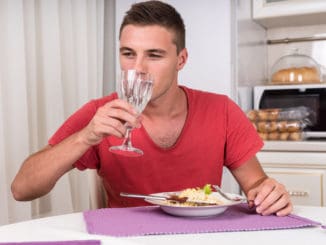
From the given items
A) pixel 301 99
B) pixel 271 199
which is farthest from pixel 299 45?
pixel 271 199

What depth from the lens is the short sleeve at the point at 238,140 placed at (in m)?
1.59

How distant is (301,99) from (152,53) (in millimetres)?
1457

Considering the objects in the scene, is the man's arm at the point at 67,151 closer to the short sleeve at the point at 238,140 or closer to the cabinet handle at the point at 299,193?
the short sleeve at the point at 238,140

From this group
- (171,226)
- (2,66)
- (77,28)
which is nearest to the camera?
(171,226)

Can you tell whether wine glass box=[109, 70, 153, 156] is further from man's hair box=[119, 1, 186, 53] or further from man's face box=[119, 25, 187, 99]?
man's hair box=[119, 1, 186, 53]

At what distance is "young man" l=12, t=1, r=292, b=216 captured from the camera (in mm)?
1428

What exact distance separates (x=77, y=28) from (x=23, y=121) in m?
0.64

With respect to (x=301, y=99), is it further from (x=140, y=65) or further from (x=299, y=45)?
(x=140, y=65)

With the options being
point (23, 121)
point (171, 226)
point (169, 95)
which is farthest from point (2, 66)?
point (171, 226)

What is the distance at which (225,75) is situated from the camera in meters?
2.57

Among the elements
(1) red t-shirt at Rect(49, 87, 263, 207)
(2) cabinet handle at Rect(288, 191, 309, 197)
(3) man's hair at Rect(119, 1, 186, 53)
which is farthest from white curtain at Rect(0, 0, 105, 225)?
(2) cabinet handle at Rect(288, 191, 309, 197)

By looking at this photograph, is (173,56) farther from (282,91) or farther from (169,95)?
(282,91)

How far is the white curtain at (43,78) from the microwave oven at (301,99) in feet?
2.96

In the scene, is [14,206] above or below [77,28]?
below
